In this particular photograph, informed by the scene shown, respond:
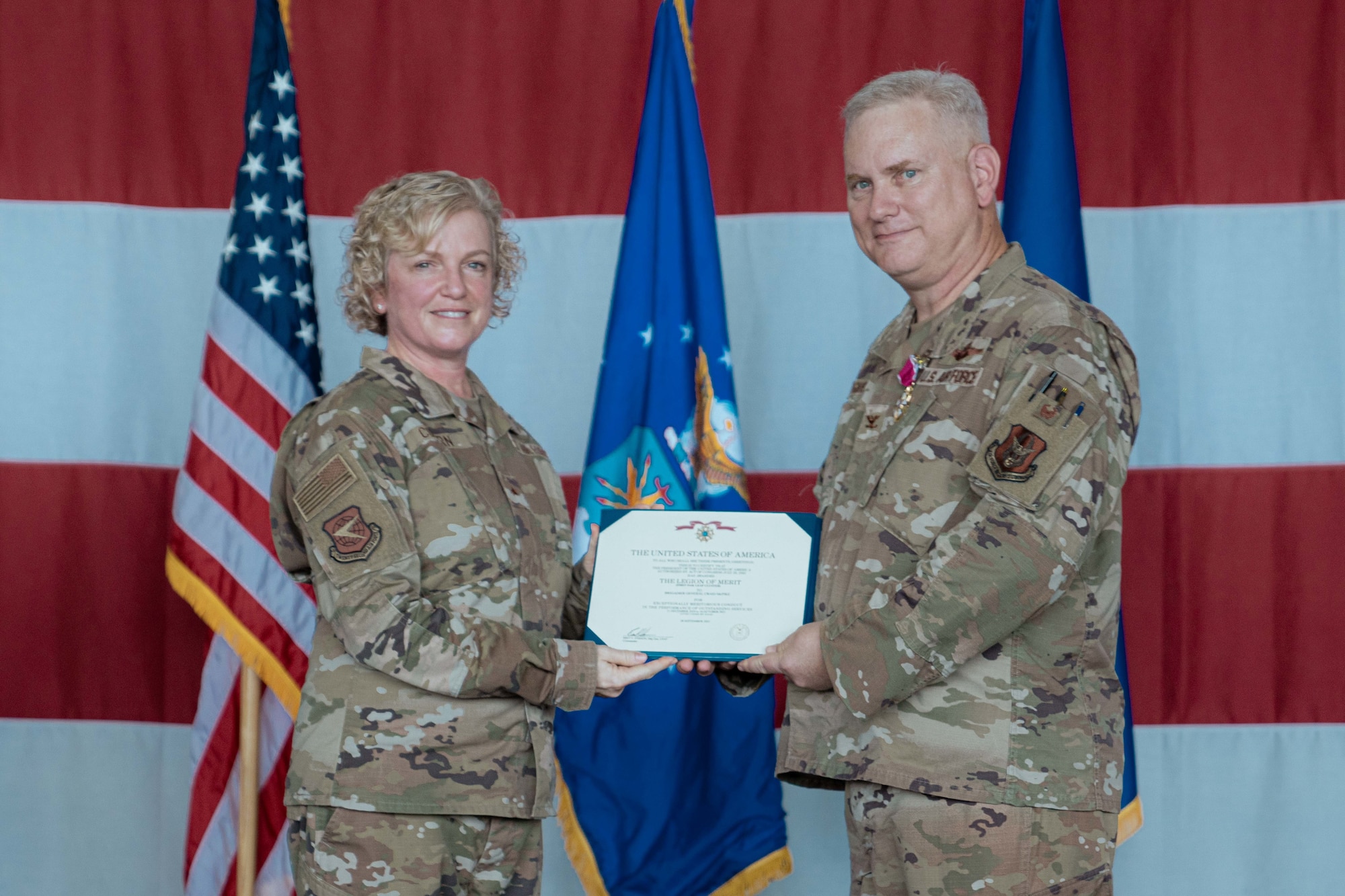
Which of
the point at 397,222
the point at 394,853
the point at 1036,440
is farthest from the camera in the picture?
the point at 397,222

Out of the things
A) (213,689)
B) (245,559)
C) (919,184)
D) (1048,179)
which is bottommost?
(213,689)

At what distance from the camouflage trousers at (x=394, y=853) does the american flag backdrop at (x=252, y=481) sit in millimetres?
840

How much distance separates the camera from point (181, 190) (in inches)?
129

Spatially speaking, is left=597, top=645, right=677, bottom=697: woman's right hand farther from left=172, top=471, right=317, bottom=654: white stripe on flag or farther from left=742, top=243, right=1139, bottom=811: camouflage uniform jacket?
left=172, top=471, right=317, bottom=654: white stripe on flag

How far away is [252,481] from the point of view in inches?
104

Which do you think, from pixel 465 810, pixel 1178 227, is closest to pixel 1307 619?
pixel 1178 227

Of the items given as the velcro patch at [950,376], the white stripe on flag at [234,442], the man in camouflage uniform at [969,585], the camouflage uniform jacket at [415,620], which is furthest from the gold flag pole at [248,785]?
the velcro patch at [950,376]

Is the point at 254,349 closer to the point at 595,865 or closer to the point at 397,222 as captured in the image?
the point at 397,222

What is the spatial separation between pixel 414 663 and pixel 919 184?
1.10m

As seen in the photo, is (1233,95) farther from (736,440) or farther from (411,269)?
(411,269)

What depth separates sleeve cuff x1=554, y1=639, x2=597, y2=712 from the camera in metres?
1.90

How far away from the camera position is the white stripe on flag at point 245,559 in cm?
262

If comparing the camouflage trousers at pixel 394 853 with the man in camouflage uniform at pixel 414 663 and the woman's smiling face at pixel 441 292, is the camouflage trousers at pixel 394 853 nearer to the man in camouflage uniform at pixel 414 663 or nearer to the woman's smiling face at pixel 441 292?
the man in camouflage uniform at pixel 414 663

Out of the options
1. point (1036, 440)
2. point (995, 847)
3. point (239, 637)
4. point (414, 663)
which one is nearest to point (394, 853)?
point (414, 663)
